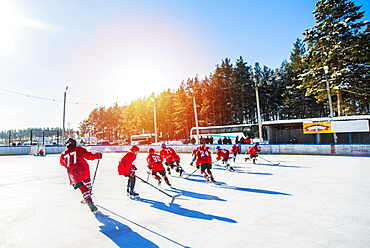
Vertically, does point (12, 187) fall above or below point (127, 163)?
below

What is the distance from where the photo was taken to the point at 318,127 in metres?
22.1

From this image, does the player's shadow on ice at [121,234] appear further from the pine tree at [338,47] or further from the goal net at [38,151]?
the goal net at [38,151]

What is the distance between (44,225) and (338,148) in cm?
2017

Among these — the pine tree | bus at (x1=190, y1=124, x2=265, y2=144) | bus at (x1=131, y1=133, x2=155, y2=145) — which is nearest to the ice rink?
the pine tree

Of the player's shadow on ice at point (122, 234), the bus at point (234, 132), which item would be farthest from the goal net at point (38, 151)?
the player's shadow on ice at point (122, 234)

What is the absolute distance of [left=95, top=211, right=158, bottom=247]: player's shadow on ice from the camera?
3.29 meters

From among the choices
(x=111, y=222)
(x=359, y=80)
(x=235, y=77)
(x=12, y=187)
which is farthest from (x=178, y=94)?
(x=111, y=222)

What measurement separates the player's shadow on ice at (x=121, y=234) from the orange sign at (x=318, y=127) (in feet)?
76.3

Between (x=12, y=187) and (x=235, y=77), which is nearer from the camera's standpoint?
(x=12, y=187)

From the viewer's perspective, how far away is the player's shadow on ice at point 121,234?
329 centimetres

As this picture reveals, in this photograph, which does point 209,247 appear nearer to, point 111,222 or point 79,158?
point 111,222

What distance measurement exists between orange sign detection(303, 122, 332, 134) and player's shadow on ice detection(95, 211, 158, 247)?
915 inches

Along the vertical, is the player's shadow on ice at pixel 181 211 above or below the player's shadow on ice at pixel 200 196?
above

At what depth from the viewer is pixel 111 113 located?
239ft
